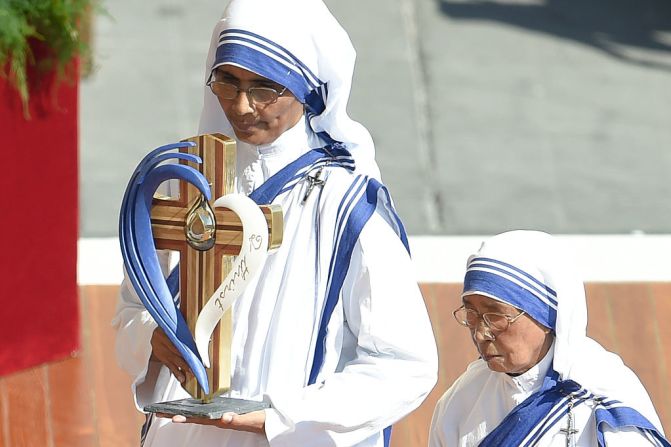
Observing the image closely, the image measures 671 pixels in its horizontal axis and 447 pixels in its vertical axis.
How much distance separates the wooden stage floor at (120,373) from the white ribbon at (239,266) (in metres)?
2.86

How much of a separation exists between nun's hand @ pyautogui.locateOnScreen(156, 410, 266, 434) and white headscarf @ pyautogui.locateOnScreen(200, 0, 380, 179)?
25.1 inches

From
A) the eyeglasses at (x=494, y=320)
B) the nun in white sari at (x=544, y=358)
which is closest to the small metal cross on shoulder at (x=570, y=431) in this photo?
the nun in white sari at (x=544, y=358)

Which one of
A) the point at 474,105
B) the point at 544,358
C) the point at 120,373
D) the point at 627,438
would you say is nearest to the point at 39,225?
the point at 120,373

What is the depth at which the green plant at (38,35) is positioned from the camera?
5.98 metres

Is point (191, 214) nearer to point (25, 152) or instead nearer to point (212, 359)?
point (212, 359)

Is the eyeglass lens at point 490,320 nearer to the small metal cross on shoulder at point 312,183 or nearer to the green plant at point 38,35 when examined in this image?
the small metal cross on shoulder at point 312,183

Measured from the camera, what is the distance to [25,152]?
6219 millimetres

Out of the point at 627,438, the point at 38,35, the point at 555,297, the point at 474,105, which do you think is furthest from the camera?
the point at 474,105

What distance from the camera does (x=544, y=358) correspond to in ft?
12.1

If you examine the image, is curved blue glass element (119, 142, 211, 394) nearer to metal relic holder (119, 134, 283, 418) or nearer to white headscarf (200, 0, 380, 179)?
metal relic holder (119, 134, 283, 418)

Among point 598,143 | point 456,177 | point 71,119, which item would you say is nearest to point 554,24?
point 598,143

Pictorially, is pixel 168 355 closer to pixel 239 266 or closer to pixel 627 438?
pixel 239 266

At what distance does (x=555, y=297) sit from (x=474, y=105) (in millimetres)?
7162

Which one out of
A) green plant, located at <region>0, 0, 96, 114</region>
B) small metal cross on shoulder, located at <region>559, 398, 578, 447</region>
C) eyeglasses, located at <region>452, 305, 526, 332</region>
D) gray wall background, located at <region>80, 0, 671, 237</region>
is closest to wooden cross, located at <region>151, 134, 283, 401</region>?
eyeglasses, located at <region>452, 305, 526, 332</region>
